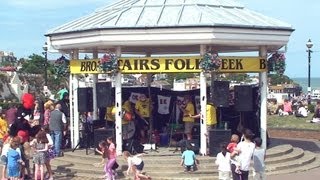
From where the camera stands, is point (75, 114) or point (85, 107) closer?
point (85, 107)

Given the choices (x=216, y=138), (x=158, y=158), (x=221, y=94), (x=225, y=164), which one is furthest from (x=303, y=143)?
(x=225, y=164)

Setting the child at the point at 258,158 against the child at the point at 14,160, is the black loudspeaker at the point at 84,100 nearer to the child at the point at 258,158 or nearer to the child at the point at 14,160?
the child at the point at 14,160

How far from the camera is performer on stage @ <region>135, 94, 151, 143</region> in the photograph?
20.9 m

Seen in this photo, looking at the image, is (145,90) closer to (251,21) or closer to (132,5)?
(132,5)

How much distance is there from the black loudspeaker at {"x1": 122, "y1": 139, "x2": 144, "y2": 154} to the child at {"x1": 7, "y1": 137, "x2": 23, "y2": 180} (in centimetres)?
407

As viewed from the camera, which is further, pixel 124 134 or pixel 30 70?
pixel 30 70

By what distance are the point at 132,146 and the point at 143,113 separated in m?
3.10

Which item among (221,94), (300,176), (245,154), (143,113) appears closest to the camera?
(245,154)

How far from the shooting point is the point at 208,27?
17266mm

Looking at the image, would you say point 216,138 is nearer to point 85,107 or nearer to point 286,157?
point 286,157

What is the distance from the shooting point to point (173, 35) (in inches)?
691

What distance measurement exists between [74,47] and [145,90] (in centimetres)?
488

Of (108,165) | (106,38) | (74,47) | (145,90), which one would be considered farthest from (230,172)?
(145,90)

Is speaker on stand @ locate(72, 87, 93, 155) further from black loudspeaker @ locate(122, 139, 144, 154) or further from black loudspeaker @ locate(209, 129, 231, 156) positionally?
black loudspeaker @ locate(209, 129, 231, 156)
